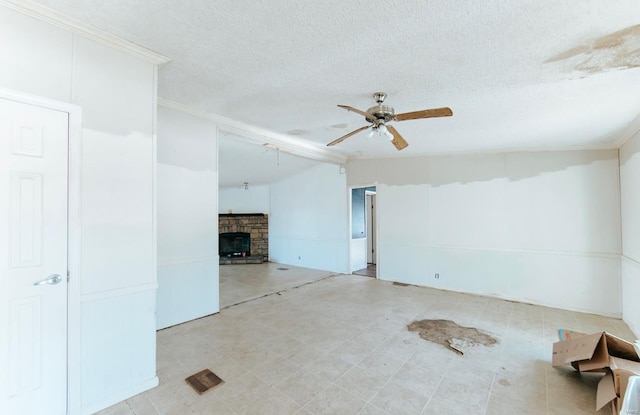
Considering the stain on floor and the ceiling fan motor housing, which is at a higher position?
the ceiling fan motor housing

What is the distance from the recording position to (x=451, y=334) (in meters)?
3.29

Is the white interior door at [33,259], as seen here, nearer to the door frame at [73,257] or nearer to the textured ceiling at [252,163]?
the door frame at [73,257]

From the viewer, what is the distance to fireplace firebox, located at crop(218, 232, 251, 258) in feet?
26.9

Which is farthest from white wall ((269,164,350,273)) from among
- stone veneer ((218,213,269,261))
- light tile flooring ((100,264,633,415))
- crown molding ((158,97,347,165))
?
light tile flooring ((100,264,633,415))

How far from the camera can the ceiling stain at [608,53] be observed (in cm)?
184

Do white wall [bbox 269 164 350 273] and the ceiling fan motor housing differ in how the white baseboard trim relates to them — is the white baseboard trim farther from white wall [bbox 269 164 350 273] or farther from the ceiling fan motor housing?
white wall [bbox 269 164 350 273]

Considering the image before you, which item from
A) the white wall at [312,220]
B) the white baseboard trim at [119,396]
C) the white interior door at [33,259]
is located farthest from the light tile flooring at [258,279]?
the white interior door at [33,259]

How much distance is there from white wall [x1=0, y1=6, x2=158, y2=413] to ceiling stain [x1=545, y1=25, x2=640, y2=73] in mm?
3321

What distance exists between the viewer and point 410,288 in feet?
17.4

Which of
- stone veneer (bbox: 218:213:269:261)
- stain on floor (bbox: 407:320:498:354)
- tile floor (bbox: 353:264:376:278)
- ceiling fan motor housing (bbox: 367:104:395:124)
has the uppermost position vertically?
ceiling fan motor housing (bbox: 367:104:395:124)

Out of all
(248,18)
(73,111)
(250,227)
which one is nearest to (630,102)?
(248,18)

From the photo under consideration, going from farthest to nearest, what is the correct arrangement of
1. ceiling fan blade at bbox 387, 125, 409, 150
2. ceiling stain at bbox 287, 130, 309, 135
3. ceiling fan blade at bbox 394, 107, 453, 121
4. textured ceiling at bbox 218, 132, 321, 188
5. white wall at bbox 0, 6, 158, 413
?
1. textured ceiling at bbox 218, 132, 321, 188
2. ceiling stain at bbox 287, 130, 309, 135
3. ceiling fan blade at bbox 387, 125, 409, 150
4. ceiling fan blade at bbox 394, 107, 453, 121
5. white wall at bbox 0, 6, 158, 413

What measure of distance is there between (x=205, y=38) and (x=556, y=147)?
5.12m

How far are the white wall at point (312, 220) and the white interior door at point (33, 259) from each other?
17.4ft
